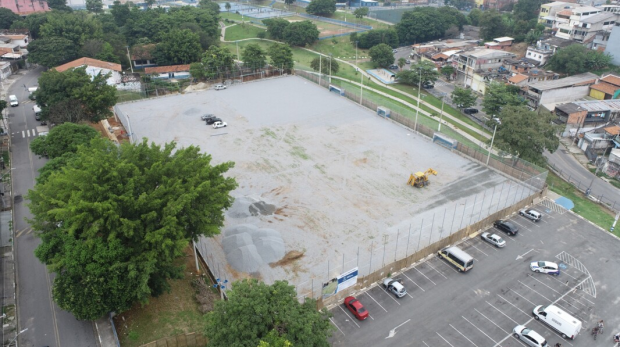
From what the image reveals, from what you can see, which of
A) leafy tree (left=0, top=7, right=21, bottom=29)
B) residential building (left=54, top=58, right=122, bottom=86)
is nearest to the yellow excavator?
residential building (left=54, top=58, right=122, bottom=86)

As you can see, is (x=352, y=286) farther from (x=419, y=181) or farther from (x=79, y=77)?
(x=79, y=77)

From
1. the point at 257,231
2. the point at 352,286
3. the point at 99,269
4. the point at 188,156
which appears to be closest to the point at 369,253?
the point at 352,286

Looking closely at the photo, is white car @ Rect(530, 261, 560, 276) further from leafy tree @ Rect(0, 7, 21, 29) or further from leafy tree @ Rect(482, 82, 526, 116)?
leafy tree @ Rect(0, 7, 21, 29)

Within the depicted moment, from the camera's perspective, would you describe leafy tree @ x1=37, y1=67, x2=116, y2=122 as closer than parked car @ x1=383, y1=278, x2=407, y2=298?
No

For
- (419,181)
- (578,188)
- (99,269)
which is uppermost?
(99,269)

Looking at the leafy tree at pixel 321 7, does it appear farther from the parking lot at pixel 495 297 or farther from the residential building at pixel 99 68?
the parking lot at pixel 495 297

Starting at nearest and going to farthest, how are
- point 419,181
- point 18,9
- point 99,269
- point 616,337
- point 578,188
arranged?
point 99,269 < point 616,337 < point 419,181 < point 578,188 < point 18,9

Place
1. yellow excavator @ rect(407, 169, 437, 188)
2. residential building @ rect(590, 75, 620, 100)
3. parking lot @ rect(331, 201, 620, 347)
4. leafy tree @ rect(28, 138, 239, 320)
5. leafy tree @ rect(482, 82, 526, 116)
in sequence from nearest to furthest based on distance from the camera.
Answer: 1. leafy tree @ rect(28, 138, 239, 320)
2. parking lot @ rect(331, 201, 620, 347)
3. yellow excavator @ rect(407, 169, 437, 188)
4. leafy tree @ rect(482, 82, 526, 116)
5. residential building @ rect(590, 75, 620, 100)
